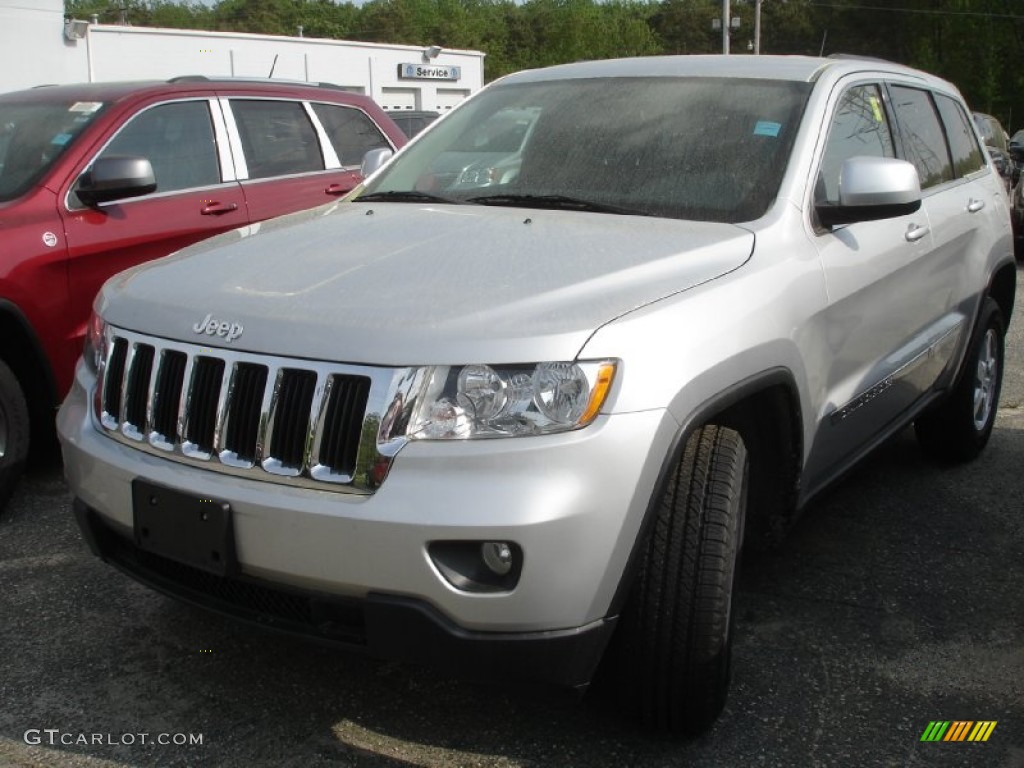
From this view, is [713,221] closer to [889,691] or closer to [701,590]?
[701,590]

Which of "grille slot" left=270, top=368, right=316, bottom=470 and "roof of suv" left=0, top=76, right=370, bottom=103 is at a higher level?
"roof of suv" left=0, top=76, right=370, bottom=103

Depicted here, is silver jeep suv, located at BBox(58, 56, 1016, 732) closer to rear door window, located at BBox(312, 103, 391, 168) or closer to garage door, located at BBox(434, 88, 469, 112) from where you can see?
rear door window, located at BBox(312, 103, 391, 168)

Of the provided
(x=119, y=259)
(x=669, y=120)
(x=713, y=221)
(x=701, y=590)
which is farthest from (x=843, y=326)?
(x=119, y=259)

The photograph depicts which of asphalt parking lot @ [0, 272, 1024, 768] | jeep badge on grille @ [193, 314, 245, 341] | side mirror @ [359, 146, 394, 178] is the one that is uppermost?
side mirror @ [359, 146, 394, 178]

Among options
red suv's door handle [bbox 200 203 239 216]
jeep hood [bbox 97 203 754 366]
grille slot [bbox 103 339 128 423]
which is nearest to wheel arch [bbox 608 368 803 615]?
jeep hood [bbox 97 203 754 366]

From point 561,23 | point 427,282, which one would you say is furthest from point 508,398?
point 561,23

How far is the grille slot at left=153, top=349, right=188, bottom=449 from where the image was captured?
9.09 ft

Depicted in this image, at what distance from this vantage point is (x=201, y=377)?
272 cm

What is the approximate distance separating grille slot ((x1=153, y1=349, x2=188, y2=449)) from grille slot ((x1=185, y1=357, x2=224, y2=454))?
47 mm

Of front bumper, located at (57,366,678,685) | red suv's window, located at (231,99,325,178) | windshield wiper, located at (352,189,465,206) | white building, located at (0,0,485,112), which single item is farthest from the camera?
white building, located at (0,0,485,112)

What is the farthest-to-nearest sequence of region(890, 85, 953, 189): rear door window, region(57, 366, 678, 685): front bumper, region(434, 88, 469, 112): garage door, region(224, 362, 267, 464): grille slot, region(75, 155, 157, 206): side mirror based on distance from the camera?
region(434, 88, 469, 112): garage door, region(75, 155, 157, 206): side mirror, region(890, 85, 953, 189): rear door window, region(224, 362, 267, 464): grille slot, region(57, 366, 678, 685): front bumper

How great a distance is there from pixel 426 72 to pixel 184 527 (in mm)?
44413

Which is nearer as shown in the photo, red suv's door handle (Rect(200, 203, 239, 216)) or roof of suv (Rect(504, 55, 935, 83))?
roof of suv (Rect(504, 55, 935, 83))

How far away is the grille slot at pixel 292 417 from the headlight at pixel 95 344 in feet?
2.50
